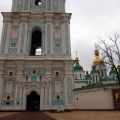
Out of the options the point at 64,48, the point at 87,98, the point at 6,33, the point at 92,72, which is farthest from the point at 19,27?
the point at 92,72

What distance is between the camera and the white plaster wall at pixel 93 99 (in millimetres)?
16050

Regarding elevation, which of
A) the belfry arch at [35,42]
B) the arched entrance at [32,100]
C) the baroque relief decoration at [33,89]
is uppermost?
the belfry arch at [35,42]

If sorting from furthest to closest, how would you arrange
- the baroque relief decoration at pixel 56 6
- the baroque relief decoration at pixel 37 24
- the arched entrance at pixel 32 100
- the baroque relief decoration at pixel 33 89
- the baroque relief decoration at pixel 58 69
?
the baroque relief decoration at pixel 56 6, the baroque relief decoration at pixel 37 24, the arched entrance at pixel 32 100, the baroque relief decoration at pixel 58 69, the baroque relief decoration at pixel 33 89

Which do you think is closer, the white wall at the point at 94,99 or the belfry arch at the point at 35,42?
the white wall at the point at 94,99

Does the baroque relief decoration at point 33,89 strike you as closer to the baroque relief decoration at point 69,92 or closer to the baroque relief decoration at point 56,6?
the baroque relief decoration at point 69,92

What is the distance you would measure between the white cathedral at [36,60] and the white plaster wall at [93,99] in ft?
→ 2.87

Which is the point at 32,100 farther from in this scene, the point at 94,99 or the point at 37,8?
the point at 37,8

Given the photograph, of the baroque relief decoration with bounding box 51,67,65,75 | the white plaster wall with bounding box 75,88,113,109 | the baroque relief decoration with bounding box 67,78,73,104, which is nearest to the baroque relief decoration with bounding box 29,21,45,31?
the baroque relief decoration with bounding box 51,67,65,75

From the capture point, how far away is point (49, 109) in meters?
17.0

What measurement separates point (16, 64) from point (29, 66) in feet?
5.14

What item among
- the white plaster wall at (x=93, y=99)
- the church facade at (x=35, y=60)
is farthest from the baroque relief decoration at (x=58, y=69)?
the white plaster wall at (x=93, y=99)

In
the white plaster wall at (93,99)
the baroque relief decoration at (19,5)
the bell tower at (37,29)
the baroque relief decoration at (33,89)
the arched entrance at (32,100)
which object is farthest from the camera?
the baroque relief decoration at (19,5)

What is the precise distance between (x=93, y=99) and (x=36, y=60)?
8059mm

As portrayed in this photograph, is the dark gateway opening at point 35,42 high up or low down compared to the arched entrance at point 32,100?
up
